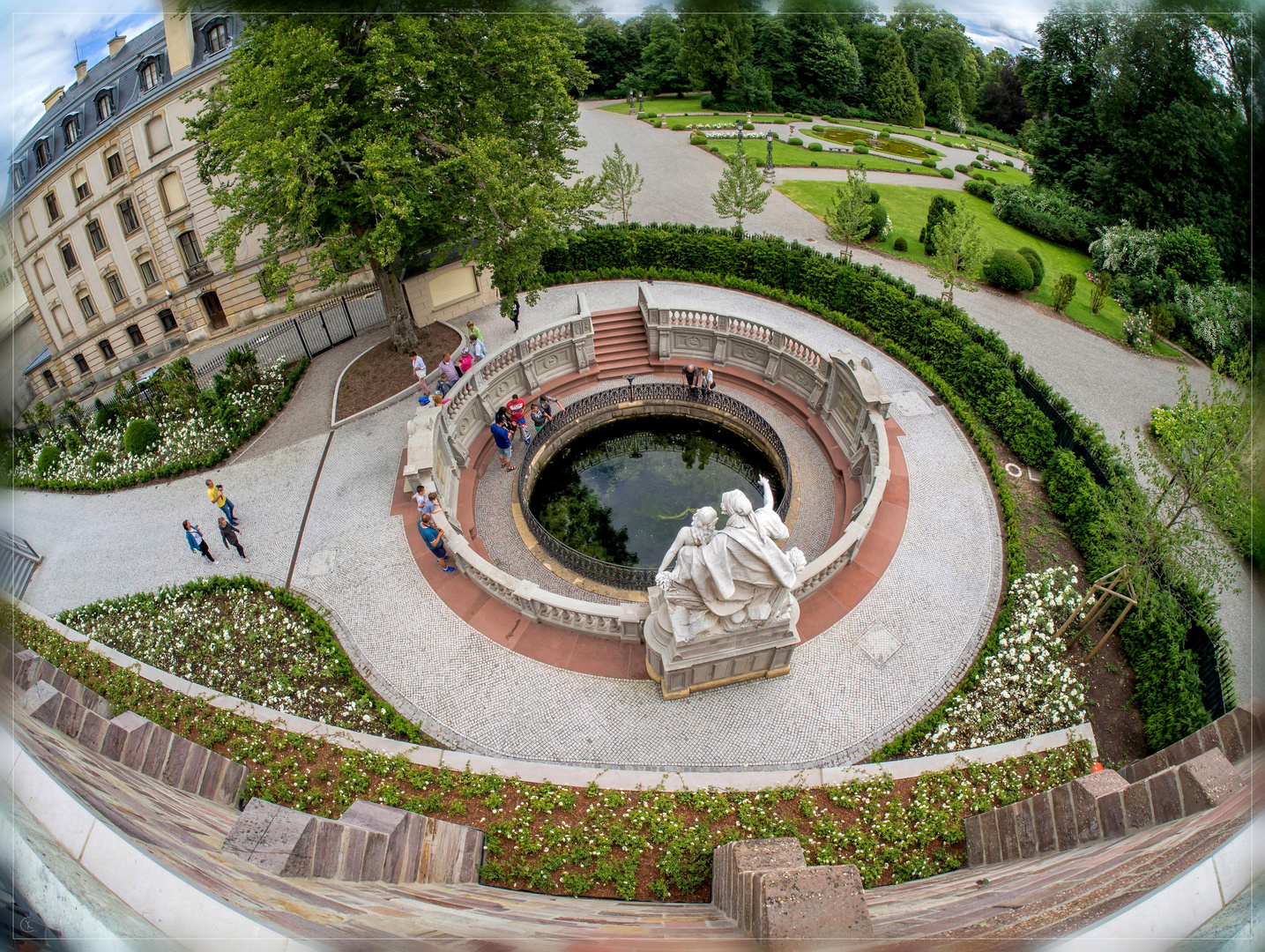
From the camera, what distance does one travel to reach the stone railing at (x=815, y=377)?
55.7ft

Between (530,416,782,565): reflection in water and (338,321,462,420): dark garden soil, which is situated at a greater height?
(338,321,462,420): dark garden soil

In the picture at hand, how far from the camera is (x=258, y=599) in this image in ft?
54.5

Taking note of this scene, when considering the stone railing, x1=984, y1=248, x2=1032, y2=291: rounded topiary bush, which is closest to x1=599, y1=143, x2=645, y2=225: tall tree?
the stone railing

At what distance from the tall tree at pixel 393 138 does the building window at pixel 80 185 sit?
980 cm

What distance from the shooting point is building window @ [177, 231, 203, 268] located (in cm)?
3008

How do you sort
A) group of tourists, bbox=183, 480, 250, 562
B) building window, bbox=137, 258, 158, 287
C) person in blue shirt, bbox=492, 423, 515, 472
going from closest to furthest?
group of tourists, bbox=183, 480, 250, 562 < person in blue shirt, bbox=492, 423, 515, 472 < building window, bbox=137, 258, 158, 287

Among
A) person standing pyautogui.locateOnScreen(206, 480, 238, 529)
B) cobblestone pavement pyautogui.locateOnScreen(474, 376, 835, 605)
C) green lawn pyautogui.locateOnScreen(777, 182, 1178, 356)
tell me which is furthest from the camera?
green lawn pyautogui.locateOnScreen(777, 182, 1178, 356)

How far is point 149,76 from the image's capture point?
88.7 feet

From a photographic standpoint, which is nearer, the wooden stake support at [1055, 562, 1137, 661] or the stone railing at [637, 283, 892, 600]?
the wooden stake support at [1055, 562, 1137, 661]

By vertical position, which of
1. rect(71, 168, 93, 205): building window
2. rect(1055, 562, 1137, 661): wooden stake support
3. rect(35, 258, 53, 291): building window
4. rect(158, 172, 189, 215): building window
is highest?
rect(158, 172, 189, 215): building window

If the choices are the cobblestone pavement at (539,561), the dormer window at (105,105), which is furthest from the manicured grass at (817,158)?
the dormer window at (105,105)

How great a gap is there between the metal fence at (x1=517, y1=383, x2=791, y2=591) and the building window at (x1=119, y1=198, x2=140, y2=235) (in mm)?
22736

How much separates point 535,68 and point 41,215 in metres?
20.5

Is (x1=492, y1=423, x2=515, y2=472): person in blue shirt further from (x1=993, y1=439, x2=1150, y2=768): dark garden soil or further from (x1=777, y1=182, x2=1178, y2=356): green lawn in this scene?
(x1=777, y1=182, x2=1178, y2=356): green lawn
